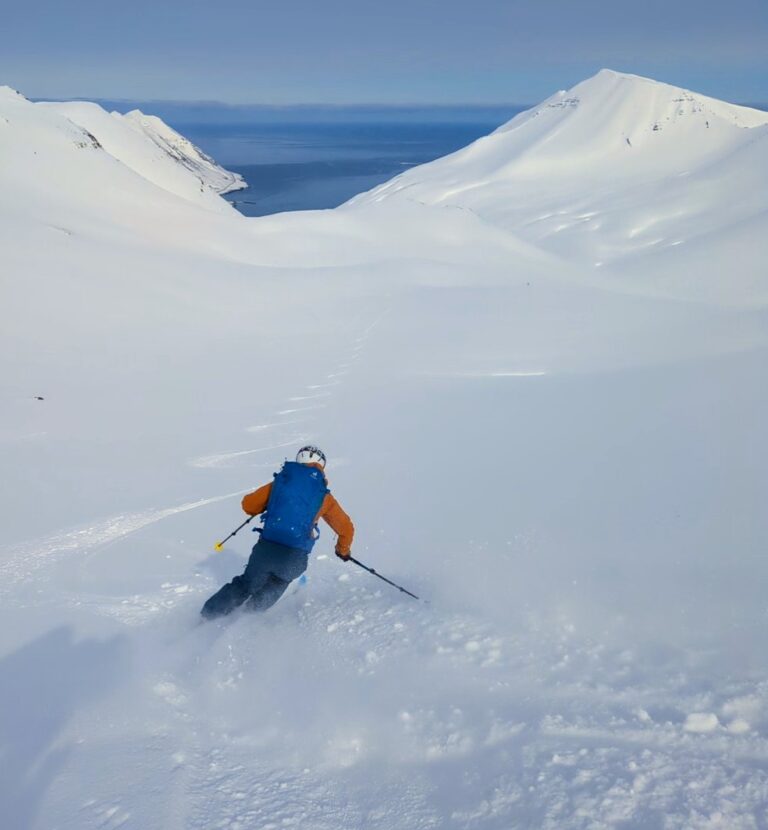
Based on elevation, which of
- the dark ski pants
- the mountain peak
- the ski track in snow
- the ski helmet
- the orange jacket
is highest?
the mountain peak

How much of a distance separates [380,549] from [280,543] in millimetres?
1522

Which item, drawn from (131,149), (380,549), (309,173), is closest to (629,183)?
(131,149)

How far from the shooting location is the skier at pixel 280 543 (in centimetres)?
477

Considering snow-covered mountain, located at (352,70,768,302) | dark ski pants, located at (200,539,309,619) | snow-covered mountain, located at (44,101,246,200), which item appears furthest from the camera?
snow-covered mountain, located at (44,101,246,200)

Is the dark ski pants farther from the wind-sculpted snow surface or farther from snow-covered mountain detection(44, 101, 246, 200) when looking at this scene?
snow-covered mountain detection(44, 101, 246, 200)

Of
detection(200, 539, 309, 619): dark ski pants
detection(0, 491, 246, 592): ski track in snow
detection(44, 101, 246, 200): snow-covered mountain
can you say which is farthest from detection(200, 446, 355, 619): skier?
detection(44, 101, 246, 200): snow-covered mountain

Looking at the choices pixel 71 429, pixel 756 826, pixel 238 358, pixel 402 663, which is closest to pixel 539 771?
pixel 756 826

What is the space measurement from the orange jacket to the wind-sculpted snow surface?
1.76ft

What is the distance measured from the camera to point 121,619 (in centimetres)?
493

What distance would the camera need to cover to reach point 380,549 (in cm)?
613

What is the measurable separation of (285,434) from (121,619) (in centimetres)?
366

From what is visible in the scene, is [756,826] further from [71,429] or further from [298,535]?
[71,429]

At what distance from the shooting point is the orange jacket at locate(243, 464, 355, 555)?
16.3ft

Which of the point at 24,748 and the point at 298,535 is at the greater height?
the point at 298,535
